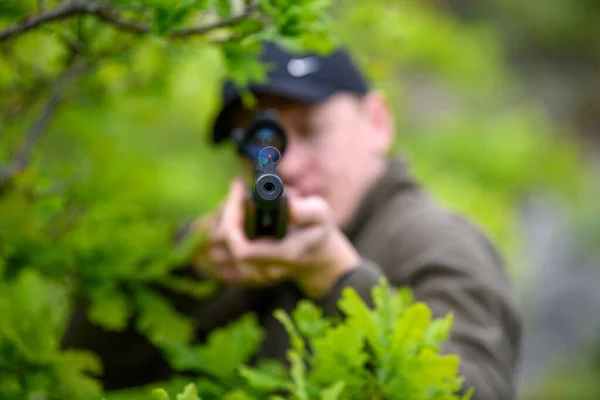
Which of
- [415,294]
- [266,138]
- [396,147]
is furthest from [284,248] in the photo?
[396,147]

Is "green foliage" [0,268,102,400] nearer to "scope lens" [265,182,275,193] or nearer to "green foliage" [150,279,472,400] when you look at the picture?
"green foliage" [150,279,472,400]

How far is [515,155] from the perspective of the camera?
6.14 metres

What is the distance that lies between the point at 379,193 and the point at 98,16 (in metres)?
1.11

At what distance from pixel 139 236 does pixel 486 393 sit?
0.79m

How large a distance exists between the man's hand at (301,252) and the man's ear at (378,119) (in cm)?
71

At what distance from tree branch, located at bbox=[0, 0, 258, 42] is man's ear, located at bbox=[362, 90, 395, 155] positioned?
1.08 meters

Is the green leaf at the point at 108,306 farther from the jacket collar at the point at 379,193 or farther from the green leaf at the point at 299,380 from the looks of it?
the jacket collar at the point at 379,193

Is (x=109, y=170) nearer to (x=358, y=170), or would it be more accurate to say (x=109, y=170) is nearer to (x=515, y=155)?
(x=358, y=170)

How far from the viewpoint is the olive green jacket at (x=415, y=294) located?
5.72 ft

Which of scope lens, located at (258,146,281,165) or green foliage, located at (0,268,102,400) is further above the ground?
scope lens, located at (258,146,281,165)

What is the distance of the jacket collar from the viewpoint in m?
2.30

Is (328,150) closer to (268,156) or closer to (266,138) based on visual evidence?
(266,138)

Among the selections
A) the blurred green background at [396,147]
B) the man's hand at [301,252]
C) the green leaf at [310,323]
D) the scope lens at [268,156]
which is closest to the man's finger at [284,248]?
the man's hand at [301,252]

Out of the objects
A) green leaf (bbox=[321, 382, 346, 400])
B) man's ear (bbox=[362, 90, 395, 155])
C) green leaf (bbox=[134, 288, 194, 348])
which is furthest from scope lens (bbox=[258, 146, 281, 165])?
man's ear (bbox=[362, 90, 395, 155])
